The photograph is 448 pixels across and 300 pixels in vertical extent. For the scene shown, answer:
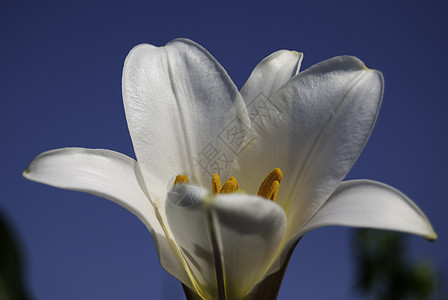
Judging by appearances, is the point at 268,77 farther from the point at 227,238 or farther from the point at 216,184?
the point at 227,238

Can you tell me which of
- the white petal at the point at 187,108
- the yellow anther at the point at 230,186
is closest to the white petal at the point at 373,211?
the yellow anther at the point at 230,186

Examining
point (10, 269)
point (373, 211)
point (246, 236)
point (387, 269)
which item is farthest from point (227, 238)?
point (387, 269)

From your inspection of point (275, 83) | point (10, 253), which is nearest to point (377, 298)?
point (275, 83)

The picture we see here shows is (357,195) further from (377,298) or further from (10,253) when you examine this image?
(377,298)

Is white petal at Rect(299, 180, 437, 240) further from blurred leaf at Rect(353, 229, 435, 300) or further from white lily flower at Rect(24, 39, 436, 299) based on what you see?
blurred leaf at Rect(353, 229, 435, 300)

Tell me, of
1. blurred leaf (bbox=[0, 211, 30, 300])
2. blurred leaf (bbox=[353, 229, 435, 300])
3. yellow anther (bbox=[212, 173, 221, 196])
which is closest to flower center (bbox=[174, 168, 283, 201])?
yellow anther (bbox=[212, 173, 221, 196])

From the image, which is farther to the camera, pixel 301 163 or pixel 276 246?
pixel 301 163
